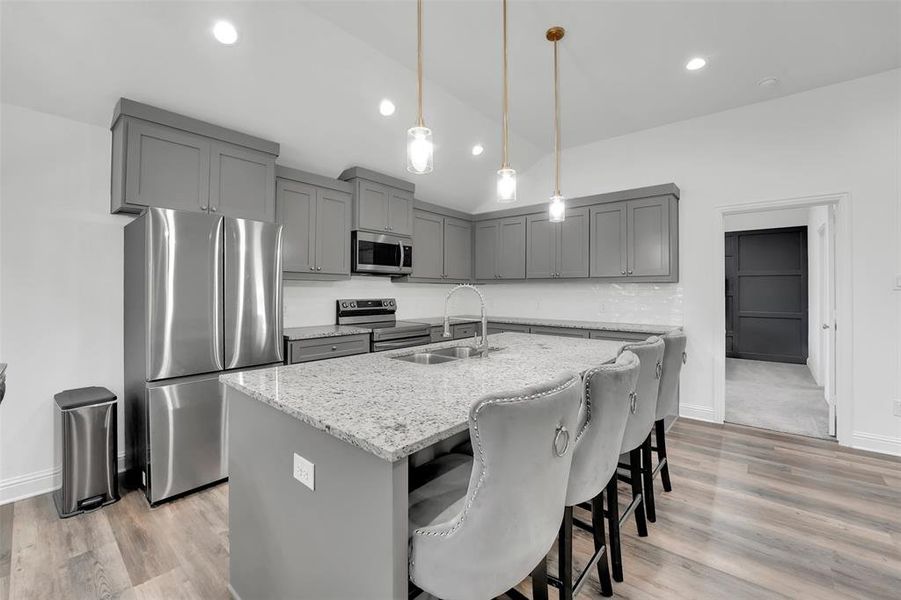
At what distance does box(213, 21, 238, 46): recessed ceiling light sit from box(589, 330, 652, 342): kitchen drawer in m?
3.86

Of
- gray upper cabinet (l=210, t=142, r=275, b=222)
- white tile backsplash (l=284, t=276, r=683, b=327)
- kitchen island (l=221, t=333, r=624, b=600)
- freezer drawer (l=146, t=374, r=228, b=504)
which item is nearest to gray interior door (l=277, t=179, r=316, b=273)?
gray upper cabinet (l=210, t=142, r=275, b=222)

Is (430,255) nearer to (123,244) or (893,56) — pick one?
(123,244)

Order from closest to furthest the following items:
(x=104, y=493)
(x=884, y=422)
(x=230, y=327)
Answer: (x=104, y=493) → (x=230, y=327) → (x=884, y=422)

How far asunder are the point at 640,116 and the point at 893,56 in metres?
1.78

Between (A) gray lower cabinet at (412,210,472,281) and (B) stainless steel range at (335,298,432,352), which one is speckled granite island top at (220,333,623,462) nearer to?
(B) stainless steel range at (335,298,432,352)

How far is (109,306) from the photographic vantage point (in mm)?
2805

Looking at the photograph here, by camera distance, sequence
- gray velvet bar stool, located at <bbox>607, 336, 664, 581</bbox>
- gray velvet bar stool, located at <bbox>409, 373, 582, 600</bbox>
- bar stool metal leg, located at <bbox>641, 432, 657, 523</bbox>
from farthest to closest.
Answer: bar stool metal leg, located at <bbox>641, 432, 657, 523</bbox> < gray velvet bar stool, located at <bbox>607, 336, 664, 581</bbox> < gray velvet bar stool, located at <bbox>409, 373, 582, 600</bbox>

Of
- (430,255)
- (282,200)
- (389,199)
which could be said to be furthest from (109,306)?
(430,255)

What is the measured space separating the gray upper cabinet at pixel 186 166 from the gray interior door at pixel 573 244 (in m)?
3.12

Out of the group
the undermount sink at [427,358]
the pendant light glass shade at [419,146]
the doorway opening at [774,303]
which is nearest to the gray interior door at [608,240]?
the doorway opening at [774,303]

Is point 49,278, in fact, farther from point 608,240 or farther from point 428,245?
point 608,240

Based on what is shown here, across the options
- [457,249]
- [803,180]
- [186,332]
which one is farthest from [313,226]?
[803,180]

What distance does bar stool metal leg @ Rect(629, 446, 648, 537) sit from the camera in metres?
2.04

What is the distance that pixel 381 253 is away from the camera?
418cm
